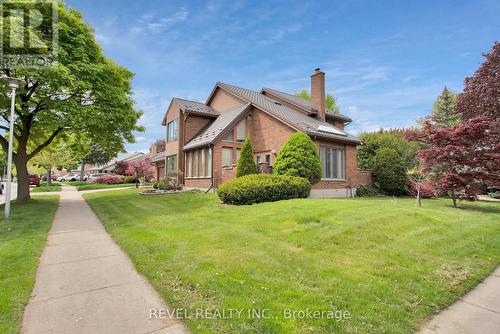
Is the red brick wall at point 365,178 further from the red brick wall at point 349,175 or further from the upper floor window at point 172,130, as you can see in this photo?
the upper floor window at point 172,130

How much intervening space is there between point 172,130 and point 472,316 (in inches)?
923

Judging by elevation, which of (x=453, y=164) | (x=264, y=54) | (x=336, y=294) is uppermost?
(x=264, y=54)

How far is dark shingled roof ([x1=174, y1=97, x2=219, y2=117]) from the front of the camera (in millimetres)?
22484

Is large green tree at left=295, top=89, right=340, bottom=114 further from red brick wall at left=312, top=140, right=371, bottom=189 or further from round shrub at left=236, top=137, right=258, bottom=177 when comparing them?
round shrub at left=236, top=137, right=258, bottom=177

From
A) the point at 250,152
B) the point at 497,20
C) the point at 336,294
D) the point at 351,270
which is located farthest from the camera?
the point at 250,152

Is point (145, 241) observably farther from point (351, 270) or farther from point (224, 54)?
point (224, 54)

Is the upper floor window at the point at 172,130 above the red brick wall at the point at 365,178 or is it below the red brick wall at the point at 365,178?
above

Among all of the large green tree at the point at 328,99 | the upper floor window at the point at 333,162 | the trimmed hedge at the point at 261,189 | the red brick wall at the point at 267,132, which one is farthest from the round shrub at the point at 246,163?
the large green tree at the point at 328,99

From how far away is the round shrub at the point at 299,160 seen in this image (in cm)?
1462

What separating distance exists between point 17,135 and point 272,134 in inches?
606

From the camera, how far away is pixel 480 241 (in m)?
7.44

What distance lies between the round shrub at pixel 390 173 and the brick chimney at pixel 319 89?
5724mm

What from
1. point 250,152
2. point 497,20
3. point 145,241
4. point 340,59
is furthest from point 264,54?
point 145,241

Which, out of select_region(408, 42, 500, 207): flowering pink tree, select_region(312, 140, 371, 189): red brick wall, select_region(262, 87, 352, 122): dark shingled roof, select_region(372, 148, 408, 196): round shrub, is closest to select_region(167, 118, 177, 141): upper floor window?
select_region(262, 87, 352, 122): dark shingled roof
